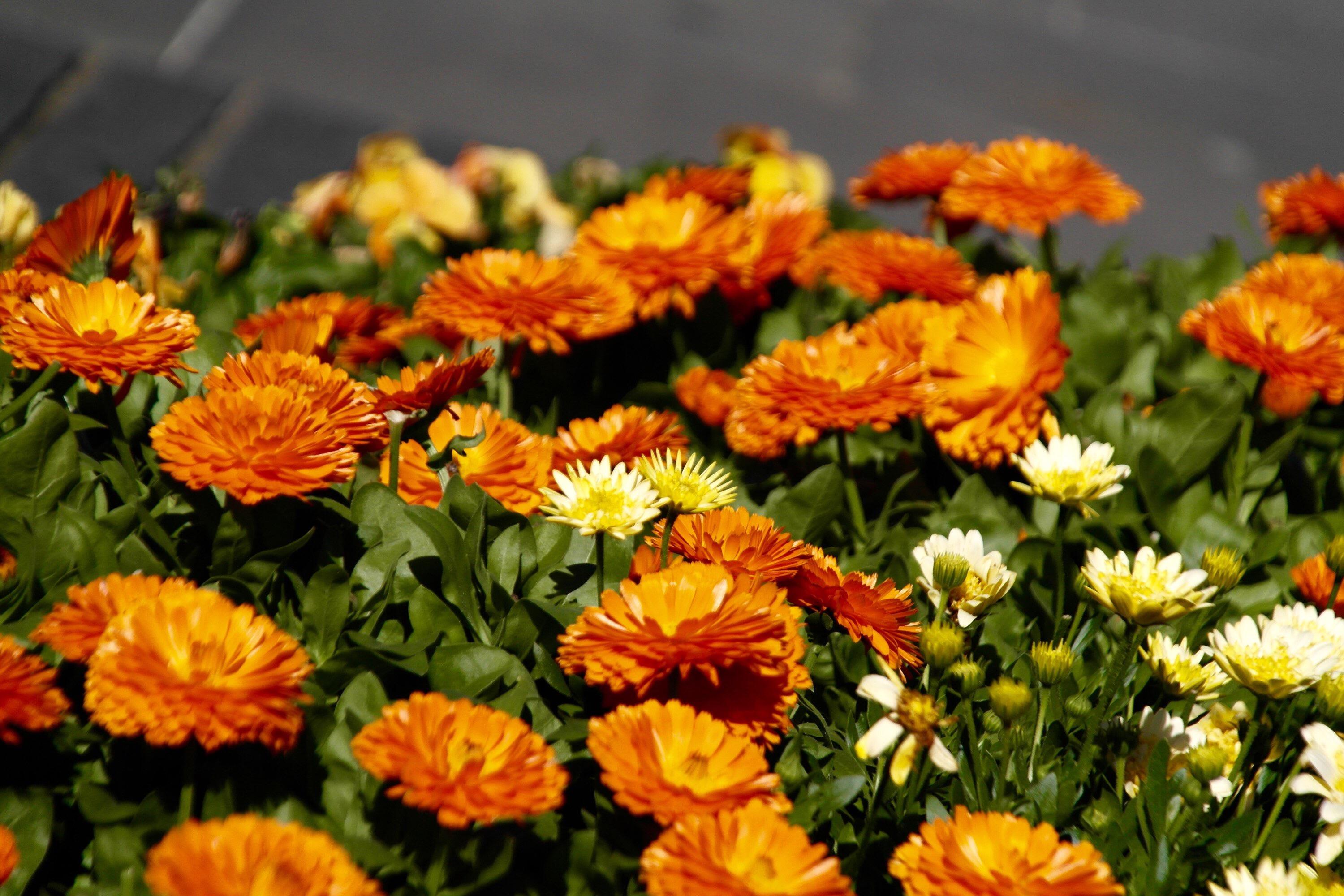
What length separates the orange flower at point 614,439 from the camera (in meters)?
1.35

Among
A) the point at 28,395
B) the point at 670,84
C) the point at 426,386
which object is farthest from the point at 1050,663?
the point at 670,84

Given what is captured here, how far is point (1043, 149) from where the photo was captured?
5.88ft

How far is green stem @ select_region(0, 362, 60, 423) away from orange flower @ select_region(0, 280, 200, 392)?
3cm

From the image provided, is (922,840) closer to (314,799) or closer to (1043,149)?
(314,799)

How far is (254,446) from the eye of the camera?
103cm

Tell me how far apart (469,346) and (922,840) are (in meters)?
0.88

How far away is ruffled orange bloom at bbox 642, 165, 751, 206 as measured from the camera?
1.85m

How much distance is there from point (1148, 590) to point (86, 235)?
3.72 ft

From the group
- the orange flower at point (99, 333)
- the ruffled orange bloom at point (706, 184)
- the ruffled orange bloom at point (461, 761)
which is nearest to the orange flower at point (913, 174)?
the ruffled orange bloom at point (706, 184)

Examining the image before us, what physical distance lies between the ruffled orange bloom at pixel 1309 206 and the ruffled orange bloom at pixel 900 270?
0.61 metres

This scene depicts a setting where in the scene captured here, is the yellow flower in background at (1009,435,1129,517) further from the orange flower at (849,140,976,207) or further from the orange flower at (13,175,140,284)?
the orange flower at (13,175,140,284)

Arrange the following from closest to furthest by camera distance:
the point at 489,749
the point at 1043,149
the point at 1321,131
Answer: the point at 489,749, the point at 1043,149, the point at 1321,131

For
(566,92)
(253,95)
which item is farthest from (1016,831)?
(566,92)

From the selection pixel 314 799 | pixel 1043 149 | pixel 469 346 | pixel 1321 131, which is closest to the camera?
pixel 314 799
